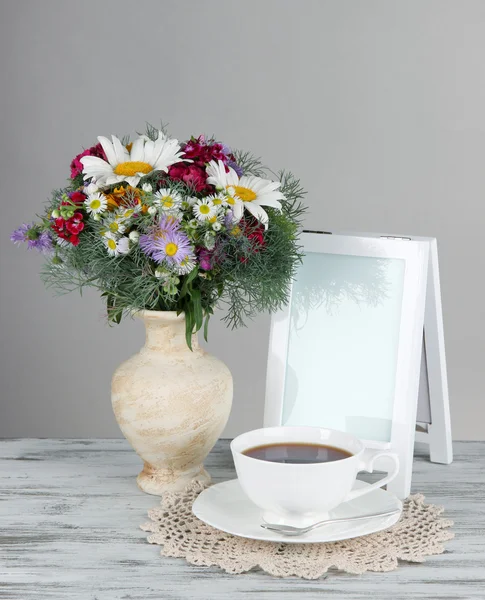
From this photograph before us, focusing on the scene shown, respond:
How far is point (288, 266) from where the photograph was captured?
1.15 meters

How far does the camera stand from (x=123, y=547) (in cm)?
95

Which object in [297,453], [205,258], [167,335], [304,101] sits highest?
[304,101]

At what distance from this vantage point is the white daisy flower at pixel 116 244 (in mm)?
1021

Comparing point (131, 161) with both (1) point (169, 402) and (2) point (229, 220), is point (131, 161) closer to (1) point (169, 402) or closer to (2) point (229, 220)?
(2) point (229, 220)

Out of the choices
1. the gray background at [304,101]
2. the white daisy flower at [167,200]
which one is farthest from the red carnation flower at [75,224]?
the gray background at [304,101]

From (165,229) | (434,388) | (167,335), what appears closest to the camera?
(165,229)

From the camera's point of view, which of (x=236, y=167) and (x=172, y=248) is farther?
(x=236, y=167)

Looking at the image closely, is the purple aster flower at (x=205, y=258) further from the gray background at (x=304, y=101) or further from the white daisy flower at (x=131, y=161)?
the gray background at (x=304, y=101)

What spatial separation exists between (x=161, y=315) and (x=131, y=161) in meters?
0.20

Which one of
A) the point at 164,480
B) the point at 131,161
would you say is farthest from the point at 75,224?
the point at 164,480

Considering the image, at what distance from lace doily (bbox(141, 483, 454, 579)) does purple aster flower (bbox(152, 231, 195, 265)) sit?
309mm

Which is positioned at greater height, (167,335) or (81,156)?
(81,156)

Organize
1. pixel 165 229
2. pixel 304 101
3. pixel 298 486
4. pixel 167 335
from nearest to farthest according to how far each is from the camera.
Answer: pixel 298 486, pixel 165 229, pixel 167 335, pixel 304 101

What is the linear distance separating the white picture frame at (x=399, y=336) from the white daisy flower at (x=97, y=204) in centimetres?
34
